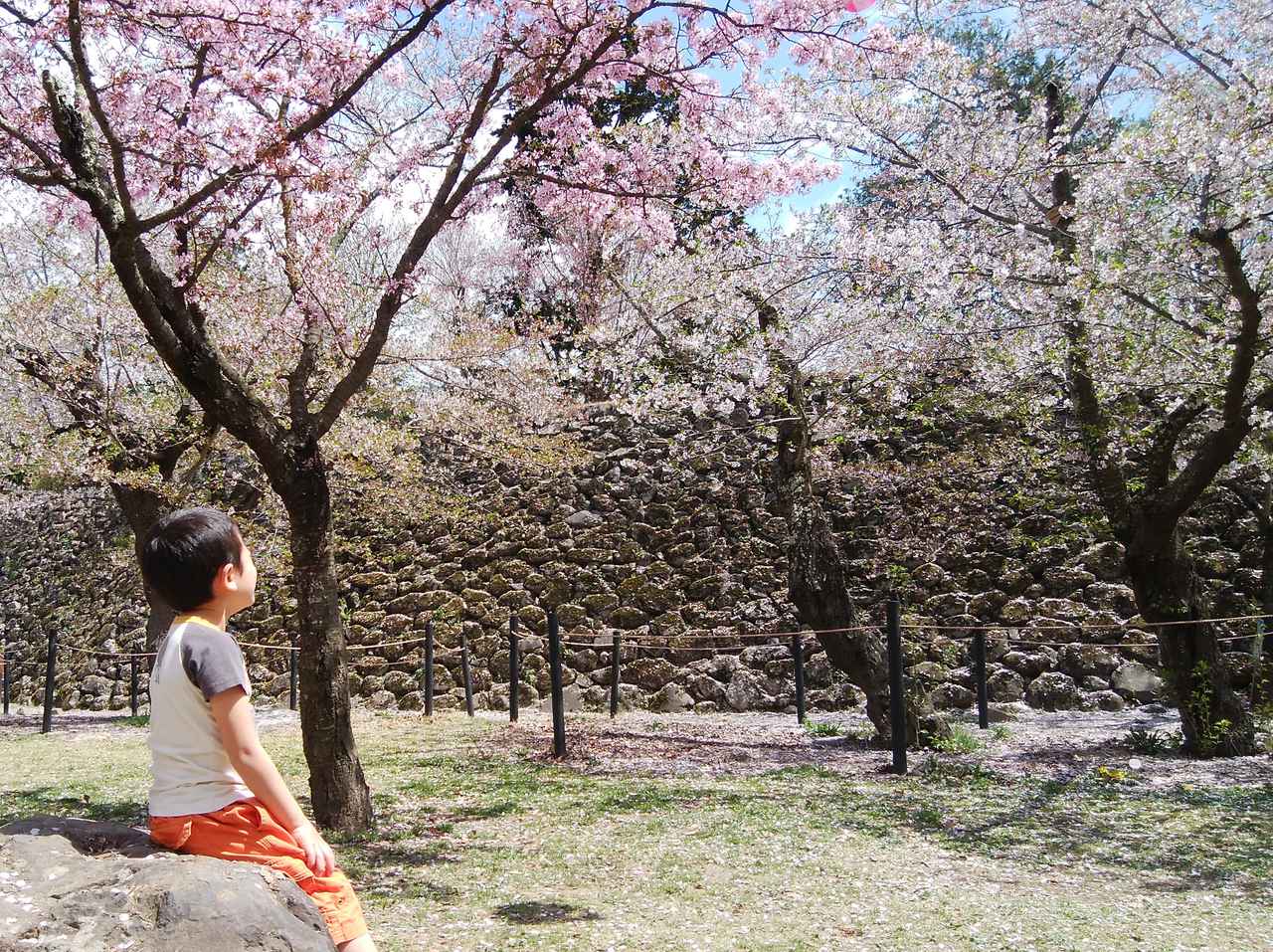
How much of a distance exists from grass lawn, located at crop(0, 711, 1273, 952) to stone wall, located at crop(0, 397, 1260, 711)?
3774 millimetres

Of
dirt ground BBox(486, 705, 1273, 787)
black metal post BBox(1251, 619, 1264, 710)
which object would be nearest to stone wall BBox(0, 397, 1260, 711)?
black metal post BBox(1251, 619, 1264, 710)

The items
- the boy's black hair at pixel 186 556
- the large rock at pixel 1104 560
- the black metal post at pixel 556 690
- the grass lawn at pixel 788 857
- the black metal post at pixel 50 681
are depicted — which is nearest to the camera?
the boy's black hair at pixel 186 556

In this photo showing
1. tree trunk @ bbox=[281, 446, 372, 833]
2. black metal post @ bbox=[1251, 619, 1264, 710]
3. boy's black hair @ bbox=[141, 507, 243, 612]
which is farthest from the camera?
black metal post @ bbox=[1251, 619, 1264, 710]

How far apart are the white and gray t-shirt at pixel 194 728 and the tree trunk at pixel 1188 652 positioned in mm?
7357

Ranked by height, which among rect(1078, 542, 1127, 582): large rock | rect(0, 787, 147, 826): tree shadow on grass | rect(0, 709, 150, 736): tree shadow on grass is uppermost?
rect(1078, 542, 1127, 582): large rock

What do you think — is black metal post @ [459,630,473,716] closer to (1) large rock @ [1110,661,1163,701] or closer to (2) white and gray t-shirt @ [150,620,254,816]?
(1) large rock @ [1110,661,1163,701]

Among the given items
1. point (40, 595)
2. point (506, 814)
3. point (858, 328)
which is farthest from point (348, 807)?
point (40, 595)

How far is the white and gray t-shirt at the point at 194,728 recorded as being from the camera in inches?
79.6

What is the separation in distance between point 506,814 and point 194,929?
4473 millimetres

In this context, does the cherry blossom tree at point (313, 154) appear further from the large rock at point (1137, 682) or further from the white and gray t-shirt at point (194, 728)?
the large rock at point (1137, 682)

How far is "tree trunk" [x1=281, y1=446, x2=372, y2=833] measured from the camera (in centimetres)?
525

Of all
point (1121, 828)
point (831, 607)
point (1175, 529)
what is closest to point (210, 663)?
point (1121, 828)

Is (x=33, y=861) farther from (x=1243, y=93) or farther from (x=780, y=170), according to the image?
(x=1243, y=93)

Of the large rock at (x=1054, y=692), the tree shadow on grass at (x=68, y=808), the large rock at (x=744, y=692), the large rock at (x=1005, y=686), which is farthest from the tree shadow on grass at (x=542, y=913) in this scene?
the large rock at (x=1054, y=692)
